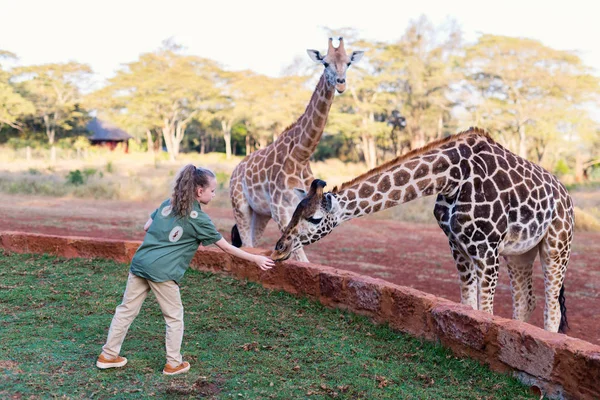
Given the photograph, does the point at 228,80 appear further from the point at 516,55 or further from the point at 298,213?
the point at 298,213

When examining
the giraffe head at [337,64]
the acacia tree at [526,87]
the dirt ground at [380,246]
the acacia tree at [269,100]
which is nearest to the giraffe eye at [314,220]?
the giraffe head at [337,64]

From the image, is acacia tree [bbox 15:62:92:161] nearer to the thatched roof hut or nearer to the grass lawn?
the thatched roof hut

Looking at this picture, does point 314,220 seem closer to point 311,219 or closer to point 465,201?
point 311,219

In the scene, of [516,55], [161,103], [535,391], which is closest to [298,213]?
[535,391]

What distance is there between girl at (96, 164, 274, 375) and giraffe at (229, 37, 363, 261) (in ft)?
7.59

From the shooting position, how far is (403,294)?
4785mm

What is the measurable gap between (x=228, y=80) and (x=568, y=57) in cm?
2761

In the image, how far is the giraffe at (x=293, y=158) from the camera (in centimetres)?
629

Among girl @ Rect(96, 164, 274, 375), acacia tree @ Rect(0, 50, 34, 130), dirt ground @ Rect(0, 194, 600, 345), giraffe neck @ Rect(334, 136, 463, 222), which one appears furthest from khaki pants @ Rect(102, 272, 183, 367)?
acacia tree @ Rect(0, 50, 34, 130)

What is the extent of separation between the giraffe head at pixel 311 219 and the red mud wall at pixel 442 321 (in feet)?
2.13

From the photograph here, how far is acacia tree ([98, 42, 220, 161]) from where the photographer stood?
1837 inches

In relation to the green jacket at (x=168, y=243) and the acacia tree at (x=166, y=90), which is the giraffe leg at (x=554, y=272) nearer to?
the green jacket at (x=168, y=243)

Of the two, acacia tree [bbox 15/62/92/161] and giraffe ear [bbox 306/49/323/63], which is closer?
giraffe ear [bbox 306/49/323/63]

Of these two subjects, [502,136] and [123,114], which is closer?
[502,136]
